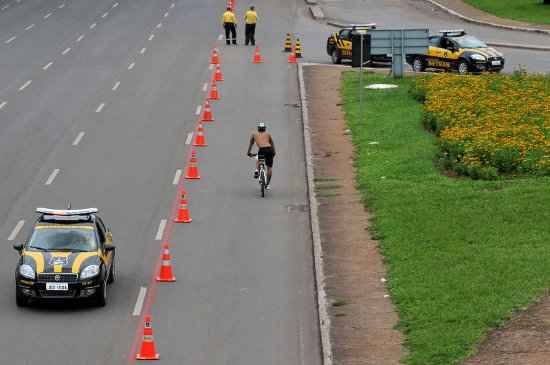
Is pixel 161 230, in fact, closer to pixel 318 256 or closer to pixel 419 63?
pixel 318 256

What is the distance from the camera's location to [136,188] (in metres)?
34.2

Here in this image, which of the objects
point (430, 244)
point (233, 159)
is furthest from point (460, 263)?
point (233, 159)

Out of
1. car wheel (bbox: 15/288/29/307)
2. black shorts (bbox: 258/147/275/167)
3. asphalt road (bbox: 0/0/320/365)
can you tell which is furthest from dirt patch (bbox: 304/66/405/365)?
car wheel (bbox: 15/288/29/307)

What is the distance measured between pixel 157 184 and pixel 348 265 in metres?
9.54

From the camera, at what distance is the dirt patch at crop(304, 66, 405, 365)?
21.2m

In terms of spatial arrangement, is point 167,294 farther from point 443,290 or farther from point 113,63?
point 113,63

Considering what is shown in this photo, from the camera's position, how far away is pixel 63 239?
2417 cm

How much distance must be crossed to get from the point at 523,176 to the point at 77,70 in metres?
25.2

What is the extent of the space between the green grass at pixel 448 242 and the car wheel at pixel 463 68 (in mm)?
13530

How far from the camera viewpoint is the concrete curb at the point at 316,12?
230ft

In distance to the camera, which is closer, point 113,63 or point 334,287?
point 334,287

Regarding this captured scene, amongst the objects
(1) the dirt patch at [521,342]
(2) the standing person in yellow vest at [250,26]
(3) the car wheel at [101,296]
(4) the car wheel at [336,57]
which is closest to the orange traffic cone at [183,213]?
(3) the car wheel at [101,296]

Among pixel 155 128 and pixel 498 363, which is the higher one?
pixel 498 363

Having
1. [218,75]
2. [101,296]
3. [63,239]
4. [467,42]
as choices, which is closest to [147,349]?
[101,296]
